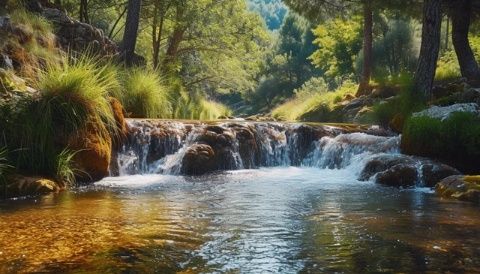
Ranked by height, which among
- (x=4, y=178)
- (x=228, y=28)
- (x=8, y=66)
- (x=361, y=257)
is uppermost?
(x=228, y=28)

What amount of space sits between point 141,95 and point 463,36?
32.7 feet

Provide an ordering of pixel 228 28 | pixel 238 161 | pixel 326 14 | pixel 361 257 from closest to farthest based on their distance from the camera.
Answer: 1. pixel 361 257
2. pixel 238 161
3. pixel 326 14
4. pixel 228 28

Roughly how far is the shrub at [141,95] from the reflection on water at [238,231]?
4.69 meters

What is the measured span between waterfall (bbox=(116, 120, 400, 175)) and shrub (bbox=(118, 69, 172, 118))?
4.55 feet

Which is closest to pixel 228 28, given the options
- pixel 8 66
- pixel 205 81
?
pixel 205 81

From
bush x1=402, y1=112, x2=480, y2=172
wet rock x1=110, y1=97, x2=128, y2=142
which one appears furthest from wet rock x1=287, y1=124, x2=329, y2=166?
wet rock x1=110, y1=97, x2=128, y2=142

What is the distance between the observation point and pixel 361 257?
4.10m

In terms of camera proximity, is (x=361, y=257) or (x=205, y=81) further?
(x=205, y=81)

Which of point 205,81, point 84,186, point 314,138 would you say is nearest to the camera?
point 84,186

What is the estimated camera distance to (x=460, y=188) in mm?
7395

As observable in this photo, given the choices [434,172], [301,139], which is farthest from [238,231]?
[301,139]

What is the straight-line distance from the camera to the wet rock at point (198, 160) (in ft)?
34.1

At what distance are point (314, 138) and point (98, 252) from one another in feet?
28.1

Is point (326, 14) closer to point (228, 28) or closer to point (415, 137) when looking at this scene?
point (228, 28)
